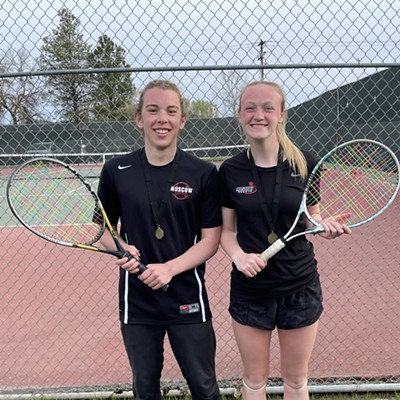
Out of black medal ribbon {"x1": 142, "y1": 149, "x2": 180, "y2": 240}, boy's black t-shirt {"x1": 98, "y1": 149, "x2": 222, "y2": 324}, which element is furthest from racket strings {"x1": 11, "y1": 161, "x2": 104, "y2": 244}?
black medal ribbon {"x1": 142, "y1": 149, "x2": 180, "y2": 240}

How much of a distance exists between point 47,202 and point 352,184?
2.46 metres

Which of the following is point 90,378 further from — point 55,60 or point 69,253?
point 55,60

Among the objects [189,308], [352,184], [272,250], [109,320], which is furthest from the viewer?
[109,320]

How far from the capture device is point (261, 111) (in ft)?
6.82

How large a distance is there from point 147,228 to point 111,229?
0.21 meters

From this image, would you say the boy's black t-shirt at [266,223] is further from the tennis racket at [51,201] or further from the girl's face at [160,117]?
the tennis racket at [51,201]

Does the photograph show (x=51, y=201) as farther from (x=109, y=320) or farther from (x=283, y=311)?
(x=283, y=311)

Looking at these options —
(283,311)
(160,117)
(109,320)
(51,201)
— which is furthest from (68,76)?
(283,311)

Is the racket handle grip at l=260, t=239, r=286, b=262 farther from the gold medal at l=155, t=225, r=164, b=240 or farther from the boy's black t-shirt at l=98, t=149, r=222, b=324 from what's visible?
the gold medal at l=155, t=225, r=164, b=240

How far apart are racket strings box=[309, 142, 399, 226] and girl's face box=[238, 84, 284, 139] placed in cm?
48

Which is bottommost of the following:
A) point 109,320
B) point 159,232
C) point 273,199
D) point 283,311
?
point 109,320

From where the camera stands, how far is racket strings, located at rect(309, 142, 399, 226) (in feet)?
8.42

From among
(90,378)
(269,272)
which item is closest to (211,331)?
(269,272)

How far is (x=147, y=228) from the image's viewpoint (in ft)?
6.91
